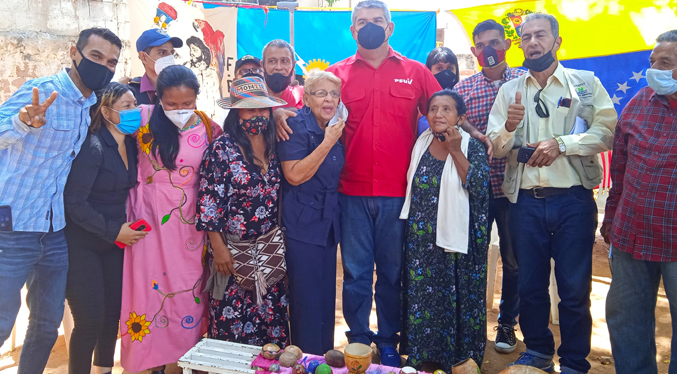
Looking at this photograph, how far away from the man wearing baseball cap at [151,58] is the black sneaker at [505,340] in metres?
3.11

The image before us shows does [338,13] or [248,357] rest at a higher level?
[338,13]

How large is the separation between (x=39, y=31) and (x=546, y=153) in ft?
28.5

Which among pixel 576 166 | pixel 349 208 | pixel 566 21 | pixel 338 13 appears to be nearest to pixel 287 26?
pixel 338 13

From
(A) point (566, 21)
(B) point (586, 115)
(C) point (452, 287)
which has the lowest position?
(C) point (452, 287)

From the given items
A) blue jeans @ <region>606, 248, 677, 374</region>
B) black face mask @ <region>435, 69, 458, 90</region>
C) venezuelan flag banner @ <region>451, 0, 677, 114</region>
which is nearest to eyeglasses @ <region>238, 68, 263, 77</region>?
black face mask @ <region>435, 69, 458, 90</region>

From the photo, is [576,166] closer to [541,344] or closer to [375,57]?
[541,344]

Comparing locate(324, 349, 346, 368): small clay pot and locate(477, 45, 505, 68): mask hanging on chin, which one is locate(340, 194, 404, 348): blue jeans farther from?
locate(477, 45, 505, 68): mask hanging on chin

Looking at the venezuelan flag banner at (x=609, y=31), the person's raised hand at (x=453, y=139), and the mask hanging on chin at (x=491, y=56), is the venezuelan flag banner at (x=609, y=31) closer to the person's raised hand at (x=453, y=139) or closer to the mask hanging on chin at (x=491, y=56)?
the mask hanging on chin at (x=491, y=56)

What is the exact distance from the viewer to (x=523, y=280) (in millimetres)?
2996

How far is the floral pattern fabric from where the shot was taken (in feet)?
9.35

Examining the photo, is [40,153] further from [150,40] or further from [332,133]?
[332,133]

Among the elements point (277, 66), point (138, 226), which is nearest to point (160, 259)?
point (138, 226)

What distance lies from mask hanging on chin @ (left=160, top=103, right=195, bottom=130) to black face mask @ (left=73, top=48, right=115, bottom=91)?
35cm

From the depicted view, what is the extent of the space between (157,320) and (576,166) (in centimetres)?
269
